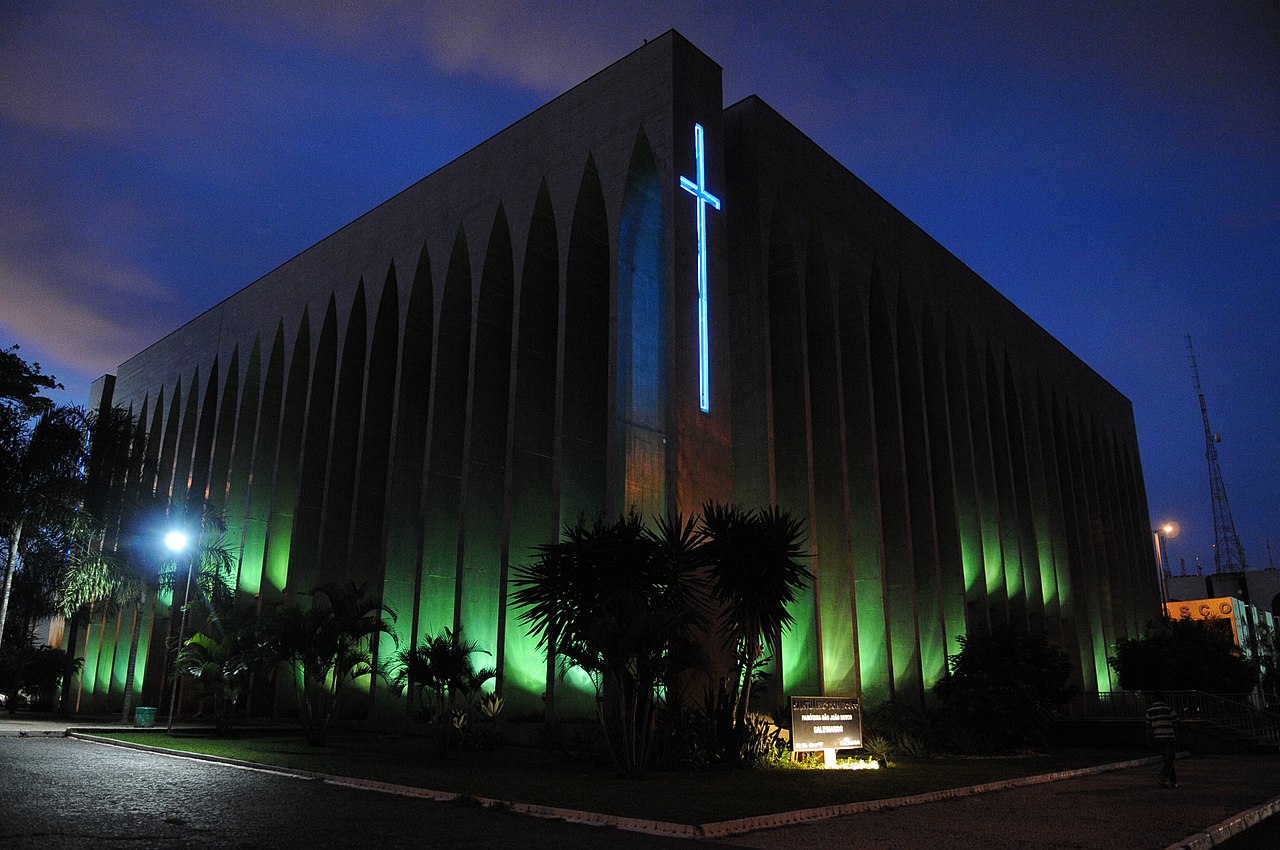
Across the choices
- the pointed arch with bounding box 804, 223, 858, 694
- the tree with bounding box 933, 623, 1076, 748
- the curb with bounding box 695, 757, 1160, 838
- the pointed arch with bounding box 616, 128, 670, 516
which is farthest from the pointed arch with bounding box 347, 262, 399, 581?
the curb with bounding box 695, 757, 1160, 838

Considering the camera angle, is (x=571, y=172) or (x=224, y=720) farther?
(x=571, y=172)

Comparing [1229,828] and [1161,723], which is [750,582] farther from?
[1229,828]

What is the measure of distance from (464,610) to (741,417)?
9330mm

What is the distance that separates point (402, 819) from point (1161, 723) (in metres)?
12.3

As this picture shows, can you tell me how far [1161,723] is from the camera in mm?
14445

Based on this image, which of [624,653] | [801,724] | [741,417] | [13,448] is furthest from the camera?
[13,448]

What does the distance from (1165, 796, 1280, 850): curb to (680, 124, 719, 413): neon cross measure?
1363 cm

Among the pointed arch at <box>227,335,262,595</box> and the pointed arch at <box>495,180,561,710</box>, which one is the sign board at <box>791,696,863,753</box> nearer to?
the pointed arch at <box>495,180,561,710</box>

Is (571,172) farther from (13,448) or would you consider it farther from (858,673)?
(13,448)

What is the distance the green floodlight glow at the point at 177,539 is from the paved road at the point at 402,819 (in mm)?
12252

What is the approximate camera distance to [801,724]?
52.3ft

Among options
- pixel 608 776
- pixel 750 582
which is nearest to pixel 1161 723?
pixel 750 582

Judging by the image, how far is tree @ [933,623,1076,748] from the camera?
2262 cm

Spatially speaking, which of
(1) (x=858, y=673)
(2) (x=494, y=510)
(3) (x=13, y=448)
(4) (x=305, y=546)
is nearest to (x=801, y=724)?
(1) (x=858, y=673)
